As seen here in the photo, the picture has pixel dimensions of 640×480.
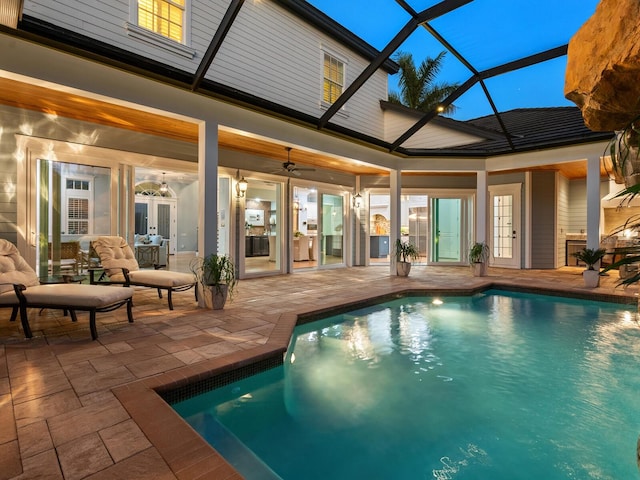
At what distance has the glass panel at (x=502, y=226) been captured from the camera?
10.3m

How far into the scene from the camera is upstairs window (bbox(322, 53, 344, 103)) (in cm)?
830

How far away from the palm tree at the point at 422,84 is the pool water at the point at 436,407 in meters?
14.0

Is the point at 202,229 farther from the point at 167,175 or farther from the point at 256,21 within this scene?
the point at 167,175

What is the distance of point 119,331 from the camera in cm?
371

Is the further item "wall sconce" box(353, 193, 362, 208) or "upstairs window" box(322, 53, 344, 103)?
"wall sconce" box(353, 193, 362, 208)

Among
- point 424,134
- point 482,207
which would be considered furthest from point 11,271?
point 424,134

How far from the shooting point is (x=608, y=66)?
1971 mm

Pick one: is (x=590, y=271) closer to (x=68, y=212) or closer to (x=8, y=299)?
(x=8, y=299)

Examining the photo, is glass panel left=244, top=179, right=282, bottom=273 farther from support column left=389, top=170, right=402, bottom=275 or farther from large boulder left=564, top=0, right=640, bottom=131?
large boulder left=564, top=0, right=640, bottom=131

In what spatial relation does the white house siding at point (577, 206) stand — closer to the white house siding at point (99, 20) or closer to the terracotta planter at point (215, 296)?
the terracotta planter at point (215, 296)

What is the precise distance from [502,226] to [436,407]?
930cm

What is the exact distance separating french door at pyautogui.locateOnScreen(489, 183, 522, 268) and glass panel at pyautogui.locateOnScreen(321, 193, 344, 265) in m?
4.69

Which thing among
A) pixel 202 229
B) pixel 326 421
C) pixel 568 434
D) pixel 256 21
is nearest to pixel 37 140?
pixel 202 229

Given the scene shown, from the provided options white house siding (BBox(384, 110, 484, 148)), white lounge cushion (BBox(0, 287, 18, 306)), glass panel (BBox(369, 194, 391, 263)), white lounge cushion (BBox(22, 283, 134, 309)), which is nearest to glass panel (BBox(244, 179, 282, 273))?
white house siding (BBox(384, 110, 484, 148))
